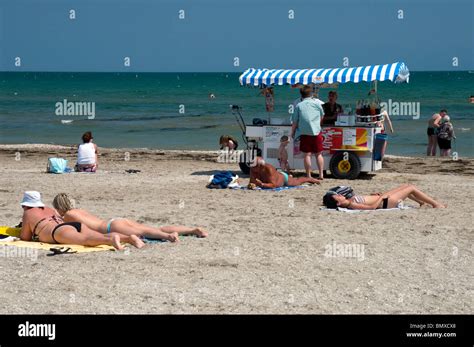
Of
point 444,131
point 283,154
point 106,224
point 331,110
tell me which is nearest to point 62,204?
point 106,224

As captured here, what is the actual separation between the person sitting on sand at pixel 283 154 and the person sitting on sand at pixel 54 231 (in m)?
5.74

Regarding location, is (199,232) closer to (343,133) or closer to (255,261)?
(255,261)

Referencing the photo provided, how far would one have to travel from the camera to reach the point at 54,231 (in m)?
8.52

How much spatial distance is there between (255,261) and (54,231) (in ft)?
6.88

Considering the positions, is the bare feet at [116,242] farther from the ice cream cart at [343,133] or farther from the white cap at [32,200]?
the ice cream cart at [343,133]

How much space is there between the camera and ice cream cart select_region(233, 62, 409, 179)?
1377 centimetres

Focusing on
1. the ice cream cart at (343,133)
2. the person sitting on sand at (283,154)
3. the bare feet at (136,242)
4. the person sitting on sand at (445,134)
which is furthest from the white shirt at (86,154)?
the person sitting on sand at (445,134)

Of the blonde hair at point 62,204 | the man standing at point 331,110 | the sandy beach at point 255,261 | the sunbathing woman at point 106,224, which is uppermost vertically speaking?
the man standing at point 331,110

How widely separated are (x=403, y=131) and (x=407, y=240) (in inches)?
781

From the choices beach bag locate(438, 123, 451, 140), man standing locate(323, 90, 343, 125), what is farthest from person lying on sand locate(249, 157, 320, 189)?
beach bag locate(438, 123, 451, 140)

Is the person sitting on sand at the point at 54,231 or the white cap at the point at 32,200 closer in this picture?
the person sitting on sand at the point at 54,231

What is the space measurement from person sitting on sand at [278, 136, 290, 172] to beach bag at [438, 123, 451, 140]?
618 centimetres

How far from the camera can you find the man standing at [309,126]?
13.3 m
